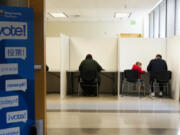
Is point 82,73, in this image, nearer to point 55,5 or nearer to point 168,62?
point 168,62

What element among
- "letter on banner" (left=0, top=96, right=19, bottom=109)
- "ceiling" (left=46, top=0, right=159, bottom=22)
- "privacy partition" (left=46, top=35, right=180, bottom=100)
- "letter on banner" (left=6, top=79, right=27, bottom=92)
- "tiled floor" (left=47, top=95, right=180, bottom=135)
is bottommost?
"tiled floor" (left=47, top=95, right=180, bottom=135)

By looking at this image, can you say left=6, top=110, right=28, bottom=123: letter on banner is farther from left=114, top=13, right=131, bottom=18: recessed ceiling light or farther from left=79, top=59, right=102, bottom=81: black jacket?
left=114, top=13, right=131, bottom=18: recessed ceiling light

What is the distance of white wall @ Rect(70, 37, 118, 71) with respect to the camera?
6797mm

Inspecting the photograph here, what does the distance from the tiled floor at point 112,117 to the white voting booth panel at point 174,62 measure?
0.41m

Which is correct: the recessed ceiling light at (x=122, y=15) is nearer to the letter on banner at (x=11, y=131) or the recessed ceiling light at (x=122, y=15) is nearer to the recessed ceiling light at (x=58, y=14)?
the recessed ceiling light at (x=58, y=14)

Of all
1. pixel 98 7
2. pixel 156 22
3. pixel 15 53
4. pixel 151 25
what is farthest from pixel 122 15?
pixel 15 53

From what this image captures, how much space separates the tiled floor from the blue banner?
203 cm

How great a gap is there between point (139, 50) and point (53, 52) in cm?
267

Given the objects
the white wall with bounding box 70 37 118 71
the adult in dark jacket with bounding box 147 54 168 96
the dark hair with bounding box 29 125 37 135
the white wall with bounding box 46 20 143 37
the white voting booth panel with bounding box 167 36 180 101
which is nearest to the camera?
the dark hair with bounding box 29 125 37 135

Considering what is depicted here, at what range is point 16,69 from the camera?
1.29 m

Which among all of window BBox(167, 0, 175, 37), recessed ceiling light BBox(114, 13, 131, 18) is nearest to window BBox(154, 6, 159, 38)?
recessed ceiling light BBox(114, 13, 131, 18)

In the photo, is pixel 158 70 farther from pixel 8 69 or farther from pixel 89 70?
pixel 8 69

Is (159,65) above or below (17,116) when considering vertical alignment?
above

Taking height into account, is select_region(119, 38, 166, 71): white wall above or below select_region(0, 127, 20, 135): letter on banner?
above
